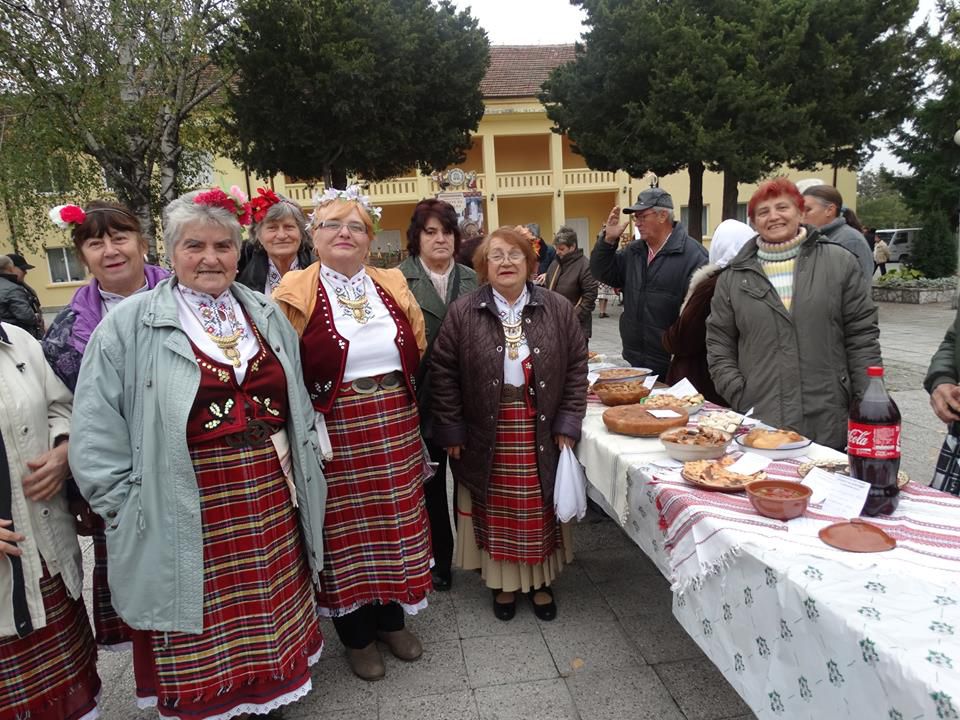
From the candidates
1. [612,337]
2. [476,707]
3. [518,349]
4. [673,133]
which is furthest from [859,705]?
[673,133]

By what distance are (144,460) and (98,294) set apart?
903 mm

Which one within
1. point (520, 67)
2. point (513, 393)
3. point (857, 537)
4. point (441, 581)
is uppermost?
point (520, 67)

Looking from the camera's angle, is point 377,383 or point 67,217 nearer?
point 67,217

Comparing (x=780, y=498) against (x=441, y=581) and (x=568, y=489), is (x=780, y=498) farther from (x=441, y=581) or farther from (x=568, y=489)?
(x=441, y=581)

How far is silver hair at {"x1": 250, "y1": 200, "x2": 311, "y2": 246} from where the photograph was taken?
3.31m

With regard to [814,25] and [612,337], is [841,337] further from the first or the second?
[814,25]

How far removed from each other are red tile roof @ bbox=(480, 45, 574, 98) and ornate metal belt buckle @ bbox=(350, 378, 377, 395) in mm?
23991

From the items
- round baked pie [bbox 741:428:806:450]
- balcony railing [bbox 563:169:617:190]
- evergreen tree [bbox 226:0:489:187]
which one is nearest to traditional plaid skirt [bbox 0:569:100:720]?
round baked pie [bbox 741:428:806:450]

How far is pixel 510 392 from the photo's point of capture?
2.83 m

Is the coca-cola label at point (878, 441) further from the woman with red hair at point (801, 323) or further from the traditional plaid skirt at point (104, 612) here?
the traditional plaid skirt at point (104, 612)

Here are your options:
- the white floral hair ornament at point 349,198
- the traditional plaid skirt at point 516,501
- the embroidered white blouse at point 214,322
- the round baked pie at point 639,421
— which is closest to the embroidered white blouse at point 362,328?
the white floral hair ornament at point 349,198

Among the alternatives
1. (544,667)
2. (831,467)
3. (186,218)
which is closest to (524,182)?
(544,667)

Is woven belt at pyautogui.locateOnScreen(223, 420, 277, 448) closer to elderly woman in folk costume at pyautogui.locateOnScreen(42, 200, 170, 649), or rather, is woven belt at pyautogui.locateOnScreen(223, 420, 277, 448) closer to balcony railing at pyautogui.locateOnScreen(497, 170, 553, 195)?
elderly woman in folk costume at pyautogui.locateOnScreen(42, 200, 170, 649)

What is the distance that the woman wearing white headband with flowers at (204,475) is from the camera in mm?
1938
